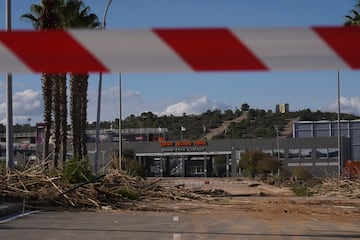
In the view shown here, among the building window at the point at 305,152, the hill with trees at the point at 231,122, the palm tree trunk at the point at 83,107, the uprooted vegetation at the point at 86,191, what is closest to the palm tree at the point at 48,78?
the palm tree trunk at the point at 83,107

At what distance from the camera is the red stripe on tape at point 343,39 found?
358cm

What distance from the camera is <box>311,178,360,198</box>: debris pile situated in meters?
31.3

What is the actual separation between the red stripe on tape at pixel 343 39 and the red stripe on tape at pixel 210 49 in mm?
374

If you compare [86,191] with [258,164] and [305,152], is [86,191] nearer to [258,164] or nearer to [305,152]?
[258,164]

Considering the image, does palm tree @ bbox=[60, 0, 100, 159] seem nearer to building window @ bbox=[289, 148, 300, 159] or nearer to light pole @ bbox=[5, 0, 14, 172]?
light pole @ bbox=[5, 0, 14, 172]

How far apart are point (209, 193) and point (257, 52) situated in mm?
26538

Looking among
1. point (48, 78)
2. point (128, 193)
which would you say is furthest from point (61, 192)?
point (48, 78)

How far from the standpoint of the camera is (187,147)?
335 feet

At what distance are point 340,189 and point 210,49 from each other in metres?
30.9

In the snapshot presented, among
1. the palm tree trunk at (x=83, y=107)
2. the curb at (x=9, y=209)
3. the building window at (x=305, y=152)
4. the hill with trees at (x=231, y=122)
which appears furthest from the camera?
the hill with trees at (x=231, y=122)

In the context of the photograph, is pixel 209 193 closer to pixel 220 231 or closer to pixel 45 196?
pixel 45 196

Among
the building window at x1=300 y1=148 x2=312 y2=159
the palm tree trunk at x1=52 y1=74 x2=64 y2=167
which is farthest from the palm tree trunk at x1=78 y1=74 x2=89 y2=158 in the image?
the building window at x1=300 y1=148 x2=312 y2=159

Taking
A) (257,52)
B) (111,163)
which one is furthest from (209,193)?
(257,52)

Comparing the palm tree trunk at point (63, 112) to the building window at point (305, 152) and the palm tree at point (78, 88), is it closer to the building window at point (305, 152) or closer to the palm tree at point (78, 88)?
the palm tree at point (78, 88)
